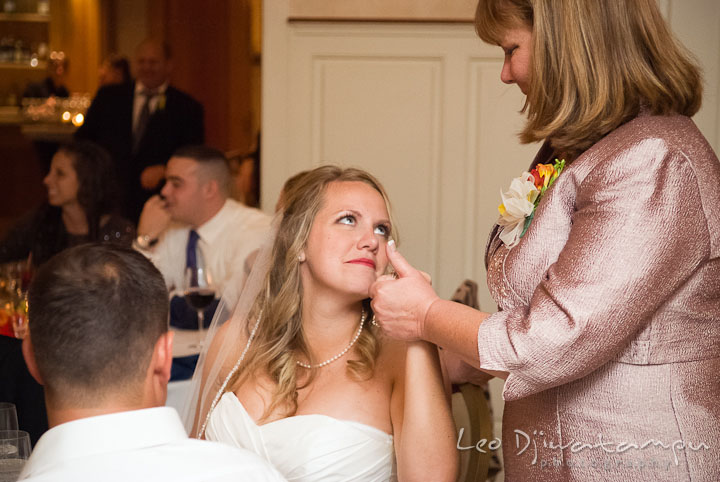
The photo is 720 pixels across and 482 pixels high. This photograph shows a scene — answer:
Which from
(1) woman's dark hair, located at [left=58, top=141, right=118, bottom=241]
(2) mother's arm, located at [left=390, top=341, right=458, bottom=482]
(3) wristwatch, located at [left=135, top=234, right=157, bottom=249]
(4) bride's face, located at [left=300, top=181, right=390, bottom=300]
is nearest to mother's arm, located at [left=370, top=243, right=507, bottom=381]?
(2) mother's arm, located at [left=390, top=341, right=458, bottom=482]

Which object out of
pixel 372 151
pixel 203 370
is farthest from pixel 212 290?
pixel 372 151

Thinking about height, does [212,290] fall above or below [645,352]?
below

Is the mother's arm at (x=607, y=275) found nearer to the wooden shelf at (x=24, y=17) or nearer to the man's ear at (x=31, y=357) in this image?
the man's ear at (x=31, y=357)

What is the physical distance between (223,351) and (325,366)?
0.29 meters

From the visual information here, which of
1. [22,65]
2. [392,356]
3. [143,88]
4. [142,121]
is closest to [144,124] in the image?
[142,121]

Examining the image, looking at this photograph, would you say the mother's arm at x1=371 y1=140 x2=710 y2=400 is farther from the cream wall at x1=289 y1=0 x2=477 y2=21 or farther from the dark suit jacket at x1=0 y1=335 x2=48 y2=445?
the cream wall at x1=289 y1=0 x2=477 y2=21

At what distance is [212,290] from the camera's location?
3.18 meters

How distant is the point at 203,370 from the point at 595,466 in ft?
3.95

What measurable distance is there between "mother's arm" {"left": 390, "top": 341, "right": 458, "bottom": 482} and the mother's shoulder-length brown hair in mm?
611

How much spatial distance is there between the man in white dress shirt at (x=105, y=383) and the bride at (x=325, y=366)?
2.13 feet

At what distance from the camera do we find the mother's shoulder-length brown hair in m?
1.58

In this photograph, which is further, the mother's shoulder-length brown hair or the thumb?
the thumb

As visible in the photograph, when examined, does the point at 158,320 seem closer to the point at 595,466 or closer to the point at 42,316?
the point at 42,316

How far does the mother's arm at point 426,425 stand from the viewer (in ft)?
6.14
